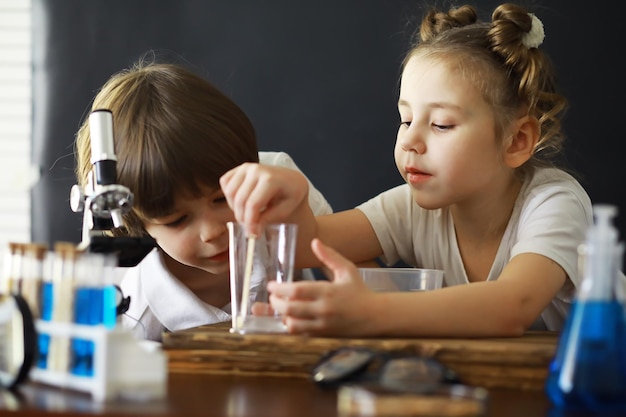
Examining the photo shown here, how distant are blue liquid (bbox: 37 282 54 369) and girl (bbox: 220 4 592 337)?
312 millimetres

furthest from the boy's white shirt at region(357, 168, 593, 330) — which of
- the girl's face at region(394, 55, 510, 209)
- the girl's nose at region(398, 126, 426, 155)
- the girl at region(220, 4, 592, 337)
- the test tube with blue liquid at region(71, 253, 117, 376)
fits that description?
the test tube with blue liquid at region(71, 253, 117, 376)

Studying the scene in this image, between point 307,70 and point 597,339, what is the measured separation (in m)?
1.59

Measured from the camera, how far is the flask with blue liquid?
0.82 meters

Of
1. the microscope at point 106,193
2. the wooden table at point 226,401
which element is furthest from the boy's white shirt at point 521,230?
the microscope at point 106,193

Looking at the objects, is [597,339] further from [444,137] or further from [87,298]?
[444,137]

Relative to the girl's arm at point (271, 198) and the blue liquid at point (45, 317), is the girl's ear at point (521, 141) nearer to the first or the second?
the girl's arm at point (271, 198)

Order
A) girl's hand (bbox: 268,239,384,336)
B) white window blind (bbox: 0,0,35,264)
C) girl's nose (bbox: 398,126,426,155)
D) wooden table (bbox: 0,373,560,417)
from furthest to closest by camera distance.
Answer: white window blind (bbox: 0,0,35,264)
girl's nose (bbox: 398,126,426,155)
girl's hand (bbox: 268,239,384,336)
wooden table (bbox: 0,373,560,417)

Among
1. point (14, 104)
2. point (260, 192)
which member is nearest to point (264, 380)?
point (260, 192)

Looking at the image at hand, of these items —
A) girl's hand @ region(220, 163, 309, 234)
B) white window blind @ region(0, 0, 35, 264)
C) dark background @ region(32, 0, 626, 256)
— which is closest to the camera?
girl's hand @ region(220, 163, 309, 234)

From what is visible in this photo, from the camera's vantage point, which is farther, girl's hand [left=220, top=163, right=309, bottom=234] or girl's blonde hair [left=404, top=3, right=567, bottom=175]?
girl's blonde hair [left=404, top=3, right=567, bottom=175]

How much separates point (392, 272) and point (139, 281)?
29.8 inches

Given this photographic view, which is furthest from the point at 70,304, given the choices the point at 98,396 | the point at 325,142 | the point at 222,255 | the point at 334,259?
the point at 325,142

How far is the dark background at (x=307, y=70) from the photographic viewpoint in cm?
216

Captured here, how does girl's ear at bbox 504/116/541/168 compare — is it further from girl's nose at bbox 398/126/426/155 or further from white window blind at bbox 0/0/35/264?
white window blind at bbox 0/0/35/264
